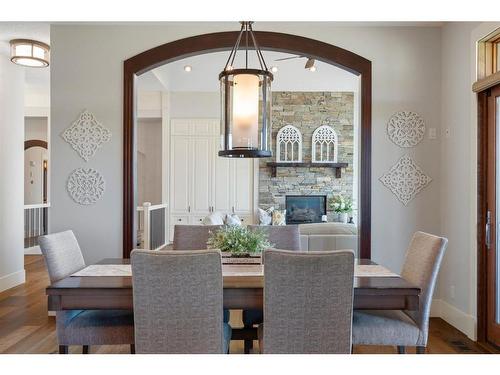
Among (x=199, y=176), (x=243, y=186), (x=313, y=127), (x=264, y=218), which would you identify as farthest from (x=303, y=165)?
(x=199, y=176)

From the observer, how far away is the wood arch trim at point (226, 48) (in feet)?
13.1

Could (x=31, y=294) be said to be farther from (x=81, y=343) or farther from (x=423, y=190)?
(x=423, y=190)

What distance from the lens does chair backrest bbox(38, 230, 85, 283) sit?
252 cm

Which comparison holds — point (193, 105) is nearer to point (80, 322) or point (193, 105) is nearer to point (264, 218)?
point (264, 218)

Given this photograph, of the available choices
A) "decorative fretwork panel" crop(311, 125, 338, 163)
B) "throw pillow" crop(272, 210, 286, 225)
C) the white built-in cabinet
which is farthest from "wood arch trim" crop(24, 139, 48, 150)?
"decorative fretwork panel" crop(311, 125, 338, 163)

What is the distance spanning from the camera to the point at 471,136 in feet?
11.6

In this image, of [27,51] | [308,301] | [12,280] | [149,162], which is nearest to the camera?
[308,301]

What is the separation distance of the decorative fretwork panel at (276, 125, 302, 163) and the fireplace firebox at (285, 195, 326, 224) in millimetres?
783

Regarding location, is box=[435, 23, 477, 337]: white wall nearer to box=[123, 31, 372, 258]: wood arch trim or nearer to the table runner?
box=[123, 31, 372, 258]: wood arch trim

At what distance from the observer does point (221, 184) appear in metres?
8.29

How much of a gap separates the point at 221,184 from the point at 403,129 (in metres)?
4.75
